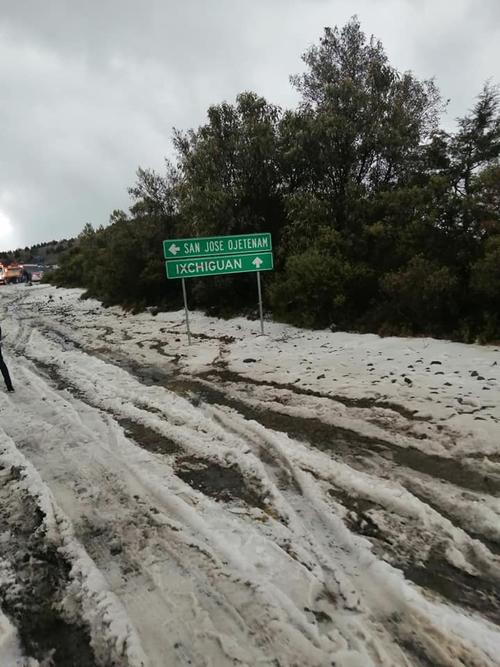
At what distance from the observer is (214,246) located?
10430 mm

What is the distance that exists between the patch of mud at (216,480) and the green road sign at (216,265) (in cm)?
684

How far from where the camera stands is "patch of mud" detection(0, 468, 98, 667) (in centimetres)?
221

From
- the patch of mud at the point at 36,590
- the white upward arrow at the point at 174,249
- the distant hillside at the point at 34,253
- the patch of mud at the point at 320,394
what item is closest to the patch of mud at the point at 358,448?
the patch of mud at the point at 320,394

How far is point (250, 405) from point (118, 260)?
14130 millimetres

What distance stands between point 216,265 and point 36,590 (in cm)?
869

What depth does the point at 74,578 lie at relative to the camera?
106 inches

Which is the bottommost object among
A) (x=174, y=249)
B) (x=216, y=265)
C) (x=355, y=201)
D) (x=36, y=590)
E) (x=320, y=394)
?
(x=320, y=394)

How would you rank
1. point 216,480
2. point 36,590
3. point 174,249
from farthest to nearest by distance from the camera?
point 174,249 < point 216,480 < point 36,590

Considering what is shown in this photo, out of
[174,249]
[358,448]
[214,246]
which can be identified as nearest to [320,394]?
[358,448]

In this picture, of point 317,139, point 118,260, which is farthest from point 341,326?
point 118,260

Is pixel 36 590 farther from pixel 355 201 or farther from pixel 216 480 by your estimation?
pixel 355 201

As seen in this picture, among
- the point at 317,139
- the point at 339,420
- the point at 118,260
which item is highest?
the point at 317,139

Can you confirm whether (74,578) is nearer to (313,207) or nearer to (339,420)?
(339,420)

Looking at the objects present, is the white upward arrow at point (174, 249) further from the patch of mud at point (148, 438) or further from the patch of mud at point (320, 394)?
the patch of mud at point (148, 438)
